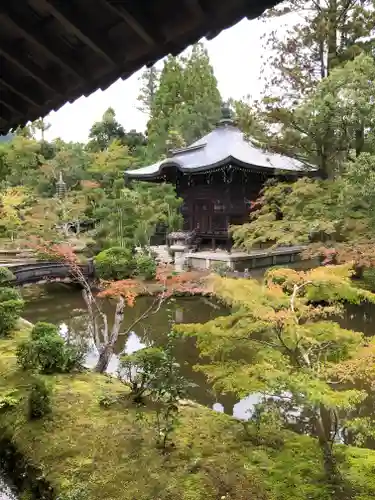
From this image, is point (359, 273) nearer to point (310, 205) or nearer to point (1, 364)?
point (310, 205)

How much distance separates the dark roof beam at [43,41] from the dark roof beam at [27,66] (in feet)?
0.39

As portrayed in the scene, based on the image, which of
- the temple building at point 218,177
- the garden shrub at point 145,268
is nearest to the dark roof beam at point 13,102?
the garden shrub at point 145,268

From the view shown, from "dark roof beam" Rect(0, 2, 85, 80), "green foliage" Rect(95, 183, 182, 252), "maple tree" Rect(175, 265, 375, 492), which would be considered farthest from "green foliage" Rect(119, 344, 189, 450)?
"green foliage" Rect(95, 183, 182, 252)

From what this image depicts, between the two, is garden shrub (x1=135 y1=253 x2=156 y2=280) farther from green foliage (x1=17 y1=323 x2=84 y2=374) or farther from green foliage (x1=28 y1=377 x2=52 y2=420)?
green foliage (x1=28 y1=377 x2=52 y2=420)

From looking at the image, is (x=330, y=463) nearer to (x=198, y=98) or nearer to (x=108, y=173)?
(x=108, y=173)

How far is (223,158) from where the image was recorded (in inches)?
617

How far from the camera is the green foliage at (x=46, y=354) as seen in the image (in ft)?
20.6

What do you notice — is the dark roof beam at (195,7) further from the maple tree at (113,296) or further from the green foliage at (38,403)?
the maple tree at (113,296)

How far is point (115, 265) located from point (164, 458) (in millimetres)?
10537

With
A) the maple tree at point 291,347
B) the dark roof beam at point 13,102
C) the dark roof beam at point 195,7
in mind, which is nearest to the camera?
the dark roof beam at point 195,7

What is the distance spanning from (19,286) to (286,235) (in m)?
8.22

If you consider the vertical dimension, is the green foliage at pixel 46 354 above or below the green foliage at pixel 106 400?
above

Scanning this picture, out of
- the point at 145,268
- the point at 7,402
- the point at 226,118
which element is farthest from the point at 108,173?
the point at 7,402

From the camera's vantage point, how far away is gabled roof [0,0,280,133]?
157 cm
